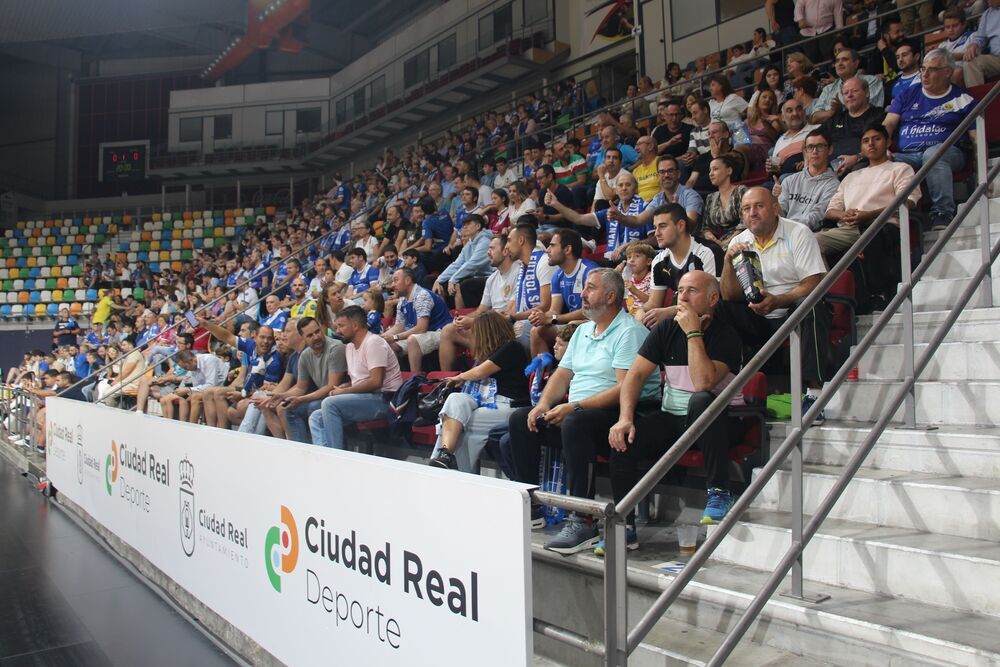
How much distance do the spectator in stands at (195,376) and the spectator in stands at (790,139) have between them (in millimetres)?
6076

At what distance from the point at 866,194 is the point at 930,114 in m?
0.98

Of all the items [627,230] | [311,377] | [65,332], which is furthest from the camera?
[65,332]

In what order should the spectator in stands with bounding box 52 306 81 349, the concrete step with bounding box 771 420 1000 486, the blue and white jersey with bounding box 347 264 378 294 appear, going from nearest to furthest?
the concrete step with bounding box 771 420 1000 486, the blue and white jersey with bounding box 347 264 378 294, the spectator in stands with bounding box 52 306 81 349

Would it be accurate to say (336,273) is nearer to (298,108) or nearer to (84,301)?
(84,301)

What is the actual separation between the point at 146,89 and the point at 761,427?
30.5 meters

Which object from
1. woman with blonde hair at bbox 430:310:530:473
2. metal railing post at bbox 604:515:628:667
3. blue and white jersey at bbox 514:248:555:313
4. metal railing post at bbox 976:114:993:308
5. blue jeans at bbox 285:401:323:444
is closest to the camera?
metal railing post at bbox 604:515:628:667

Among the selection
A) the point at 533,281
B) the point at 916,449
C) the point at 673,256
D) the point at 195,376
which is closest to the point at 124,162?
the point at 195,376

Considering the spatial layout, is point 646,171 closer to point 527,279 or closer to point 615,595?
point 527,279

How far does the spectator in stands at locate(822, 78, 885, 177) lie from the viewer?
525 centimetres

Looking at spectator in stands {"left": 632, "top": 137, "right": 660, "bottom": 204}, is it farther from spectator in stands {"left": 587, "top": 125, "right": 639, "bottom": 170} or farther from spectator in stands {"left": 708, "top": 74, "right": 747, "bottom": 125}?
spectator in stands {"left": 708, "top": 74, "right": 747, "bottom": 125}

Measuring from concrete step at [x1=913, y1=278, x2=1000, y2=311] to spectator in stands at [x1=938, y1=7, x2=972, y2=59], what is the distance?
9.59 feet

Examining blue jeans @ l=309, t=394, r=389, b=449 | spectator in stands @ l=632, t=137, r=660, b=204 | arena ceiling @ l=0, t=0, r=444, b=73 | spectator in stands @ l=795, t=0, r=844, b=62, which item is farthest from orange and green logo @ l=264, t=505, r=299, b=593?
arena ceiling @ l=0, t=0, r=444, b=73

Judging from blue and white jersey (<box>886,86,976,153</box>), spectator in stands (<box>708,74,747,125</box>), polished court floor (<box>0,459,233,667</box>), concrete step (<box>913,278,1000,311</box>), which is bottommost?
polished court floor (<box>0,459,233,667</box>)

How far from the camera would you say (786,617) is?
2.31 m
